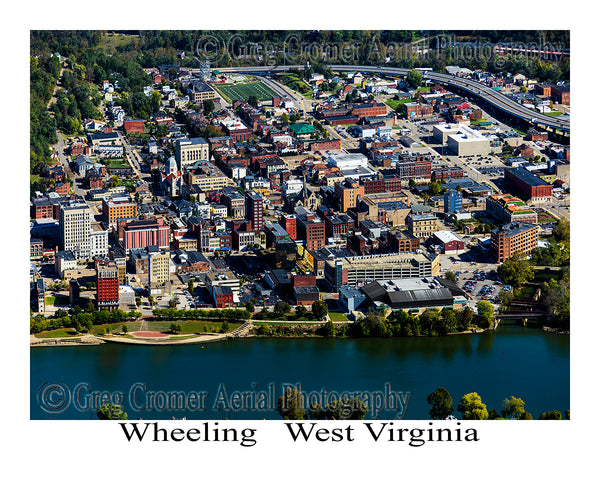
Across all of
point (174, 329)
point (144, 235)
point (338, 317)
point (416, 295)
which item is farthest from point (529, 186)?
point (174, 329)

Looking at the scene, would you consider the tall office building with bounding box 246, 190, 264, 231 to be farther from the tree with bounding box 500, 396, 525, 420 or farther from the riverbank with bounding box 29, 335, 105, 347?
the tree with bounding box 500, 396, 525, 420

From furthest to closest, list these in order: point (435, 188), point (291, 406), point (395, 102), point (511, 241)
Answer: point (395, 102) < point (435, 188) < point (511, 241) < point (291, 406)

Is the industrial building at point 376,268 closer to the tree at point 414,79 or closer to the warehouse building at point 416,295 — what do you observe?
the warehouse building at point 416,295

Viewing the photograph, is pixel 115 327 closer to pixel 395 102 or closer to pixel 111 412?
pixel 111 412

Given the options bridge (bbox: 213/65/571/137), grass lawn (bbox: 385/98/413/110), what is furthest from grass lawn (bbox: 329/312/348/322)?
grass lawn (bbox: 385/98/413/110)

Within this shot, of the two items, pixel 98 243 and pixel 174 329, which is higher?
pixel 98 243

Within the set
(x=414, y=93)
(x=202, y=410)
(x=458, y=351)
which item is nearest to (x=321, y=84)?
(x=414, y=93)

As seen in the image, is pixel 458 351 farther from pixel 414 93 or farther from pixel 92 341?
pixel 414 93
